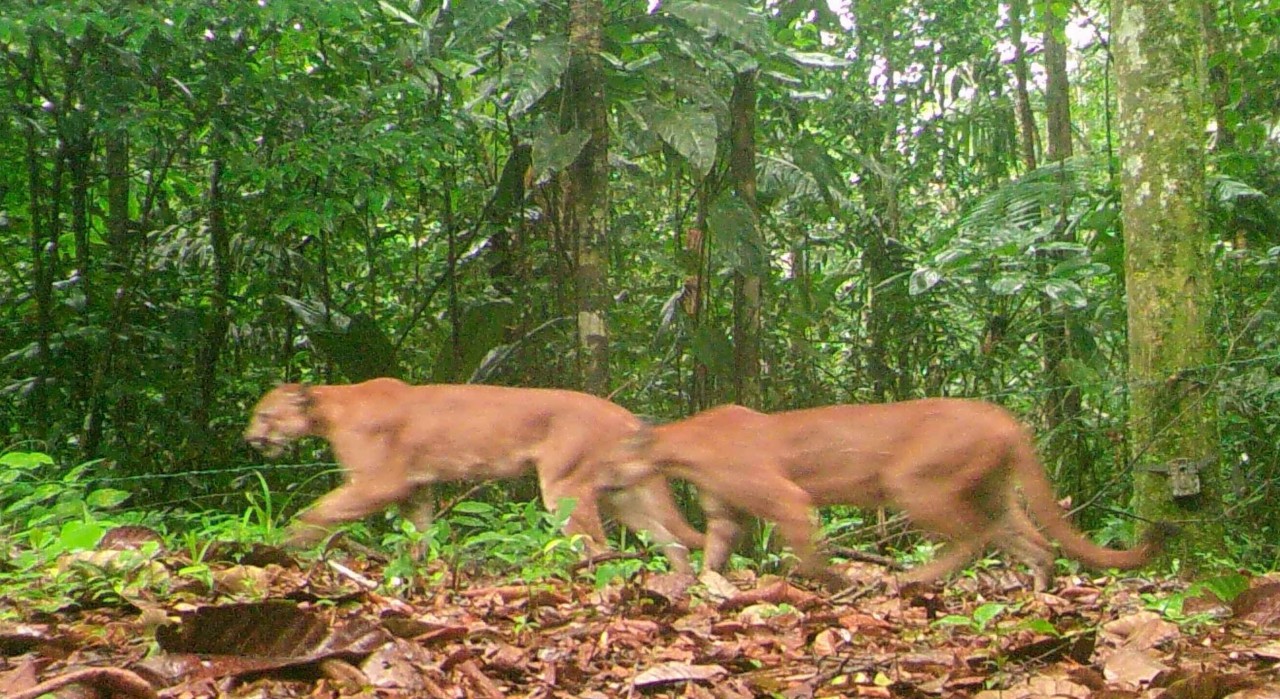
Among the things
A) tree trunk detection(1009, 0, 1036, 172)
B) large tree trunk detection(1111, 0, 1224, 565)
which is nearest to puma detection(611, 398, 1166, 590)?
large tree trunk detection(1111, 0, 1224, 565)

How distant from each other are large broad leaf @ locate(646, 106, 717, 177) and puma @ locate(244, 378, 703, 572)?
1.70 m

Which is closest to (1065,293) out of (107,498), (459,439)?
(459,439)

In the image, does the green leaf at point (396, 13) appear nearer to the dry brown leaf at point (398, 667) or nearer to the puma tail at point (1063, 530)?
the puma tail at point (1063, 530)

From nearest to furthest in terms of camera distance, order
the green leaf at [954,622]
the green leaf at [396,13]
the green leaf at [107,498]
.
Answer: the green leaf at [954,622] → the green leaf at [107,498] → the green leaf at [396,13]

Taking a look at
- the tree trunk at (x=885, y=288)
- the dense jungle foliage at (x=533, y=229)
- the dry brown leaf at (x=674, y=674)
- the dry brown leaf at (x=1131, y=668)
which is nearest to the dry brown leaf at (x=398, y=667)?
the dry brown leaf at (x=674, y=674)

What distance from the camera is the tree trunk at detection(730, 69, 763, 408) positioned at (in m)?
7.65

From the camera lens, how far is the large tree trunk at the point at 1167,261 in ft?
17.2

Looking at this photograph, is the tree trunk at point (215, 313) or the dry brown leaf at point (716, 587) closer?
the dry brown leaf at point (716, 587)

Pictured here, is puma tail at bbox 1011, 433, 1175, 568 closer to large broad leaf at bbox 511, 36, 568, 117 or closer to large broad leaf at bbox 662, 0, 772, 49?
large broad leaf at bbox 662, 0, 772, 49

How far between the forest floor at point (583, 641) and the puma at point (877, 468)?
36.4 inches

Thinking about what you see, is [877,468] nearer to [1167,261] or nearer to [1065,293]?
[1167,261]

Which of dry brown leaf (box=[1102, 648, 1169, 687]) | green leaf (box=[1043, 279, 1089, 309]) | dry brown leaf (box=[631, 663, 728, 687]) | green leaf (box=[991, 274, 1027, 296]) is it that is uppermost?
green leaf (box=[991, 274, 1027, 296])

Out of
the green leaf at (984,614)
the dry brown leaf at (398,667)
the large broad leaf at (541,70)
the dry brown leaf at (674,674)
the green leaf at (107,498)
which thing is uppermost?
the large broad leaf at (541,70)

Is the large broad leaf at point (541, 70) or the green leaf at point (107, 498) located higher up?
the large broad leaf at point (541, 70)
